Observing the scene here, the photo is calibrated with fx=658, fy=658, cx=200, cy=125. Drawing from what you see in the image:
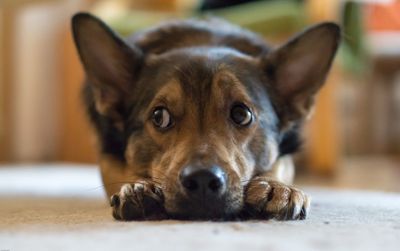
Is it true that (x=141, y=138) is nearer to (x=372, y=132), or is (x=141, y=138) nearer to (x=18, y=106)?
(x=18, y=106)

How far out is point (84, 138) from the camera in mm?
6484

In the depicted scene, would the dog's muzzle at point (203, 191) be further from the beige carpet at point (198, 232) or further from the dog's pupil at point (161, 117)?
the dog's pupil at point (161, 117)

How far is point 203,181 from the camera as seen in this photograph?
1.83m

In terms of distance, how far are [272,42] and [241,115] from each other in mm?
2563

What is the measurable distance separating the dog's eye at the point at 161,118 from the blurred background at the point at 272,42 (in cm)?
196

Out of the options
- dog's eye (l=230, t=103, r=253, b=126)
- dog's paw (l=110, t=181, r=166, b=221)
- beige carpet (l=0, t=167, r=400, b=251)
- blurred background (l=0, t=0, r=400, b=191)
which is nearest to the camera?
beige carpet (l=0, t=167, r=400, b=251)

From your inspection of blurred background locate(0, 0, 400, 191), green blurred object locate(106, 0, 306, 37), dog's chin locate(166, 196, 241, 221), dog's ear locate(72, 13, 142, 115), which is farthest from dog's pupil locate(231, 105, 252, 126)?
green blurred object locate(106, 0, 306, 37)

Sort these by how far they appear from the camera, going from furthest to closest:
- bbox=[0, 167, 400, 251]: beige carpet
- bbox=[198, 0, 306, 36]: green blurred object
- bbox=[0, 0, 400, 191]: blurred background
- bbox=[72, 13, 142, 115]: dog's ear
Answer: bbox=[0, 0, 400, 191]: blurred background → bbox=[198, 0, 306, 36]: green blurred object → bbox=[72, 13, 142, 115]: dog's ear → bbox=[0, 167, 400, 251]: beige carpet

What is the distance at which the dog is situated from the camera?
6.40 ft

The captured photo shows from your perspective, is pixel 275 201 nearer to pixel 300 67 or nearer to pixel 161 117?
pixel 161 117

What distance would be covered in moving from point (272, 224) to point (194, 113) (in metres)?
0.54

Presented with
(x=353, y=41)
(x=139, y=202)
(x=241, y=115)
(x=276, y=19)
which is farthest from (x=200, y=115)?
(x=353, y=41)

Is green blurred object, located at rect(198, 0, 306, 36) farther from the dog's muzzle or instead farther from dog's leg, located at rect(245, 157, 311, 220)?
the dog's muzzle

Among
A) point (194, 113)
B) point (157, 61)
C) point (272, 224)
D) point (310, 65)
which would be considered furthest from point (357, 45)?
point (272, 224)
